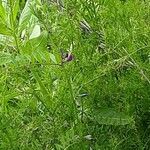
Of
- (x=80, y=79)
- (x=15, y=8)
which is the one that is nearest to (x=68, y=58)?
(x=80, y=79)

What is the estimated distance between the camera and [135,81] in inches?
51.4

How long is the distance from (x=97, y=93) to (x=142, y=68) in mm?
108

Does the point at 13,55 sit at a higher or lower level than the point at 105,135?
higher

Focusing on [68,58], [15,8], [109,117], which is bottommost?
[109,117]

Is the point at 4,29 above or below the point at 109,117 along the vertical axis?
above

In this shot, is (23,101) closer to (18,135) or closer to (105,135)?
(18,135)

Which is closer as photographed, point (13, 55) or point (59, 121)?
point (59, 121)

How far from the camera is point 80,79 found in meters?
1.30

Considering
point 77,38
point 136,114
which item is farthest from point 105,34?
point 136,114

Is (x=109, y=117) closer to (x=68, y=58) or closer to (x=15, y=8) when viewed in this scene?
(x=68, y=58)

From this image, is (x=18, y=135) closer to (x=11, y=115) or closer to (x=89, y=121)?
(x=11, y=115)

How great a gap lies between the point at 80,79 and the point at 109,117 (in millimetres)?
103

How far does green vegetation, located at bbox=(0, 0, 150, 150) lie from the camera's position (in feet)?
4.18

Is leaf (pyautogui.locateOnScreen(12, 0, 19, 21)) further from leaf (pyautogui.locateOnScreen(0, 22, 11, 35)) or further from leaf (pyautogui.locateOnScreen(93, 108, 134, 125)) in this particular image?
leaf (pyautogui.locateOnScreen(93, 108, 134, 125))
